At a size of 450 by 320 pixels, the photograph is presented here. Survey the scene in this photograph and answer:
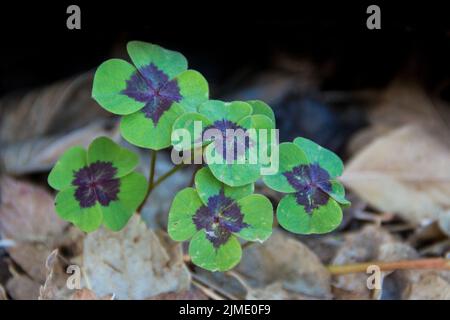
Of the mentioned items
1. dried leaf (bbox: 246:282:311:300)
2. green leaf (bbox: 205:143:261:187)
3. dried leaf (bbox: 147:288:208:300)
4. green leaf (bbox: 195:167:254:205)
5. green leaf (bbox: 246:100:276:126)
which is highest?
green leaf (bbox: 246:100:276:126)

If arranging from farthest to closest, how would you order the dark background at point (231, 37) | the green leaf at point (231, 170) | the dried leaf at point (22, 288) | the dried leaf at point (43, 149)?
the dried leaf at point (43, 149) → the dark background at point (231, 37) → the dried leaf at point (22, 288) → the green leaf at point (231, 170)

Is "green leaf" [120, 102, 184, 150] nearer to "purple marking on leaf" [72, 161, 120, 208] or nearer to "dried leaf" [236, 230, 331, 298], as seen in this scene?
"purple marking on leaf" [72, 161, 120, 208]

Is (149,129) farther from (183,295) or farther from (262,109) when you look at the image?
(183,295)

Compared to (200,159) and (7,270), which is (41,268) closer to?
(7,270)

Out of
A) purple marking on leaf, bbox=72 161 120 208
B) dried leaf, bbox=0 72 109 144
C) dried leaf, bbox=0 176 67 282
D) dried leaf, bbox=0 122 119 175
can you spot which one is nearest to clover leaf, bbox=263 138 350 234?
purple marking on leaf, bbox=72 161 120 208

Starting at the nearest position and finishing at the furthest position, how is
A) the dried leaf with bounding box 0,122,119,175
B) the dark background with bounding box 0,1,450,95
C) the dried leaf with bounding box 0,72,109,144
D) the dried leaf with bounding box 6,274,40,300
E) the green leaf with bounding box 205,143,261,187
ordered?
the green leaf with bounding box 205,143,261,187 → the dried leaf with bounding box 6,274,40,300 → the dark background with bounding box 0,1,450,95 → the dried leaf with bounding box 0,122,119,175 → the dried leaf with bounding box 0,72,109,144

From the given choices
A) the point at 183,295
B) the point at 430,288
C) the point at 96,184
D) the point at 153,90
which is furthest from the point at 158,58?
the point at 430,288

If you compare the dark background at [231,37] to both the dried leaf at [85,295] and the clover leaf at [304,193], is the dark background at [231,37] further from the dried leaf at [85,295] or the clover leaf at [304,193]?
the dried leaf at [85,295]

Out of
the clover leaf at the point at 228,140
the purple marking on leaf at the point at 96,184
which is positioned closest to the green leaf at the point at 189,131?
the clover leaf at the point at 228,140
